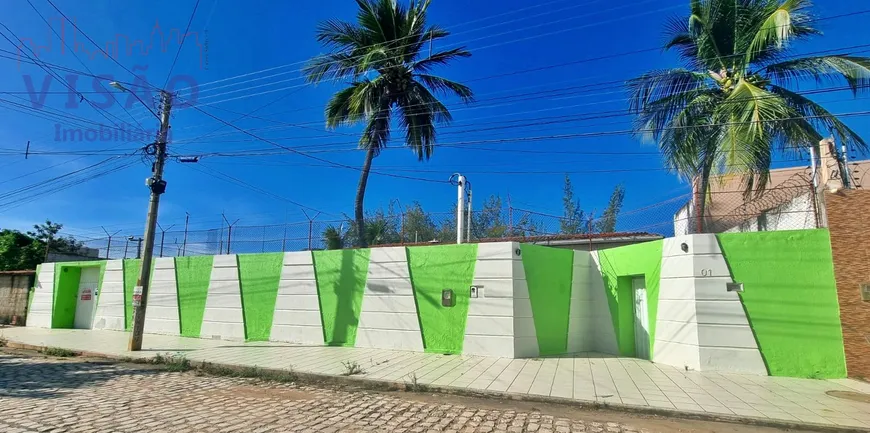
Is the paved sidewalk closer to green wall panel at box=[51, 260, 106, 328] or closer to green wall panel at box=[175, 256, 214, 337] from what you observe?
green wall panel at box=[175, 256, 214, 337]

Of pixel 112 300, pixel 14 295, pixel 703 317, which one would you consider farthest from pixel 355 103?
pixel 14 295

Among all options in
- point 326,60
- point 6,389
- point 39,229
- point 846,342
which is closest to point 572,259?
point 846,342

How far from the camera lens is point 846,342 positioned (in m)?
8.62

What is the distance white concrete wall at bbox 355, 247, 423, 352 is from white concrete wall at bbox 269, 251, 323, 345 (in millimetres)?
1599

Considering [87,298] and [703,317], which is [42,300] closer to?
[87,298]

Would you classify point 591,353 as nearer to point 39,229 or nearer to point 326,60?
point 326,60

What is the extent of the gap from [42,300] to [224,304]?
34.7 feet

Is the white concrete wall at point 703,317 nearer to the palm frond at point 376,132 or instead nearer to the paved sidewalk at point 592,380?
the paved sidewalk at point 592,380

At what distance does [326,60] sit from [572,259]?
10090 millimetres

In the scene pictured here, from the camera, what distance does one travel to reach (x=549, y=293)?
11570 millimetres

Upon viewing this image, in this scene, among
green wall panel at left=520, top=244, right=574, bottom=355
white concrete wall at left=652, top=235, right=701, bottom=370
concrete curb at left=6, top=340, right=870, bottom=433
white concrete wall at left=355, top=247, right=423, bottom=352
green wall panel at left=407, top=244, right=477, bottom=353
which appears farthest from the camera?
white concrete wall at left=355, top=247, right=423, bottom=352

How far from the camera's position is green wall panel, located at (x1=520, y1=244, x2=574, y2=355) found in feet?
37.0

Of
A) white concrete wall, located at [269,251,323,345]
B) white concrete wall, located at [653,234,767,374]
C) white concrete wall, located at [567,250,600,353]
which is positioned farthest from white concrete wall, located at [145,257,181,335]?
white concrete wall, located at [653,234,767,374]

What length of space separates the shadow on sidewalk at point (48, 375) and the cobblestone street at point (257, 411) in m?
0.02
